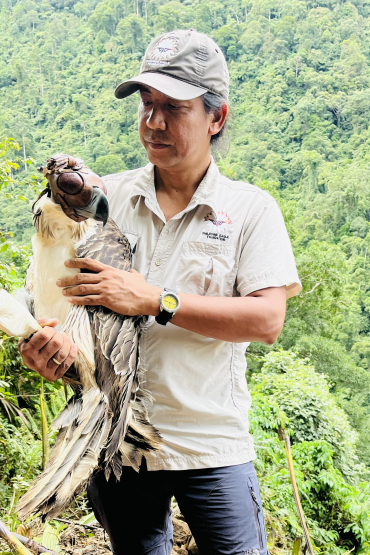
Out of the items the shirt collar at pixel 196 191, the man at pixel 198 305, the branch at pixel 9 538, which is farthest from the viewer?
the shirt collar at pixel 196 191

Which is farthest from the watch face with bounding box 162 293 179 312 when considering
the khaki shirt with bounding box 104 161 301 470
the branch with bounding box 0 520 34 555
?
the branch with bounding box 0 520 34 555

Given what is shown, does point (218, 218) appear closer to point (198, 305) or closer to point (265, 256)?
point (265, 256)

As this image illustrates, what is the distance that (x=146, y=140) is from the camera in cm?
174

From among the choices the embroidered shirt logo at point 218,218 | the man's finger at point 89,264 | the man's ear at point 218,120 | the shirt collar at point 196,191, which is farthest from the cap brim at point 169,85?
the man's finger at point 89,264

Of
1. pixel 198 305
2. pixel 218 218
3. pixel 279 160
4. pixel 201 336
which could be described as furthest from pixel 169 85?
pixel 279 160

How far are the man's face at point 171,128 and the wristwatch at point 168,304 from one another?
454 millimetres

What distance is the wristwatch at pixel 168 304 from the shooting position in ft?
5.11

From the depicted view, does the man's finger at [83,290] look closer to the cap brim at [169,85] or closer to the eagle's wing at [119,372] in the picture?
the eagle's wing at [119,372]

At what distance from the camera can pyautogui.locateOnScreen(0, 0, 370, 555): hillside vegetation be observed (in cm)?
496

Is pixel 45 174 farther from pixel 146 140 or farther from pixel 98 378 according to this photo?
pixel 98 378

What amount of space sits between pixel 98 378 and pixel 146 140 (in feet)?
2.53

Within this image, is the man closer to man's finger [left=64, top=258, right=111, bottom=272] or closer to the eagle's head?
man's finger [left=64, top=258, right=111, bottom=272]

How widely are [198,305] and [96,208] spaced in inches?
16.1

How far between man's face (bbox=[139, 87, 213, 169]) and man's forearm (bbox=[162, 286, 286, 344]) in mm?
468
